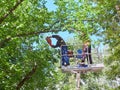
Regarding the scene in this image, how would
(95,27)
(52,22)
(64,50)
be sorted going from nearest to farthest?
(64,50) → (52,22) → (95,27)

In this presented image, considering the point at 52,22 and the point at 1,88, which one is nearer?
the point at 52,22

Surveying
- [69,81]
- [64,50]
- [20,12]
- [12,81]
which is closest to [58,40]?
[64,50]

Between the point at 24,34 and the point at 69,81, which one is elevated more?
the point at 24,34

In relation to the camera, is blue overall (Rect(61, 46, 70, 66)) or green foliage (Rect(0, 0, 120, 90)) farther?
green foliage (Rect(0, 0, 120, 90))

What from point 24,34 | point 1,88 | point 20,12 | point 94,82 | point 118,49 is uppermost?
point 20,12

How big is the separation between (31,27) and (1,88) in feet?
14.9

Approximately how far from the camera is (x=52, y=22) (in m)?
18.0

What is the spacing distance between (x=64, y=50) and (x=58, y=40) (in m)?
0.97

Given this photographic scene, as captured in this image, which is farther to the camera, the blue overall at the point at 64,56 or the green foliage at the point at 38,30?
→ the green foliage at the point at 38,30

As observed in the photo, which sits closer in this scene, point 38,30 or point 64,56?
point 64,56

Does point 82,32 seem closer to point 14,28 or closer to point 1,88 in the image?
point 14,28

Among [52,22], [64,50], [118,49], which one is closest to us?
[64,50]

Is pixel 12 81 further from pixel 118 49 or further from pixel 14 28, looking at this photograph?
pixel 118 49

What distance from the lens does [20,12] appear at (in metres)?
18.4
